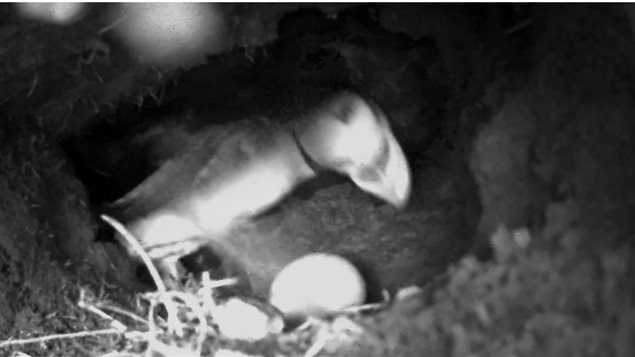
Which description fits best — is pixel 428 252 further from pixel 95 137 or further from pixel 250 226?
pixel 95 137

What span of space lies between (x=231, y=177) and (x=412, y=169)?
0.64 ft

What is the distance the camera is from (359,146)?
82cm

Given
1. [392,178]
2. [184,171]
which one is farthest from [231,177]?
[392,178]

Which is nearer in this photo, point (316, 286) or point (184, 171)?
point (316, 286)

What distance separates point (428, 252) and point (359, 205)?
17 cm

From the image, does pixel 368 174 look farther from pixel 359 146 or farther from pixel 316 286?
pixel 316 286

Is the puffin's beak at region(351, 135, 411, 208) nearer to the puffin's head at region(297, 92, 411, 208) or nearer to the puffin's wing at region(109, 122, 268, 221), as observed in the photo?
the puffin's head at region(297, 92, 411, 208)

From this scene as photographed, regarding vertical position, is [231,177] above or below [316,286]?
above

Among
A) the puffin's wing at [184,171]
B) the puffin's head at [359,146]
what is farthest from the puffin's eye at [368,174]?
the puffin's wing at [184,171]

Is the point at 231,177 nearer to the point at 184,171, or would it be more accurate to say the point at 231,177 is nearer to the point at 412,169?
the point at 184,171

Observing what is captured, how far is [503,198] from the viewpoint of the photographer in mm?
541

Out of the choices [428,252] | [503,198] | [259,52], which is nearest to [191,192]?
[259,52]

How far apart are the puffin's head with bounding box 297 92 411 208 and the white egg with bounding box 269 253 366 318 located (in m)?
0.09

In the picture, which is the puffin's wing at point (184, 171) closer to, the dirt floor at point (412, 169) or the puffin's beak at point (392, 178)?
the dirt floor at point (412, 169)
